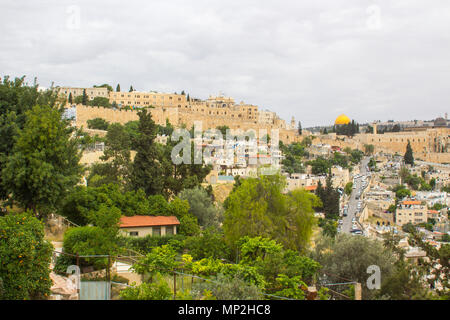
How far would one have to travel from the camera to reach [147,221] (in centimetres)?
1385

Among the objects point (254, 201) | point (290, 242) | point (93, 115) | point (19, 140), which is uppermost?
point (93, 115)

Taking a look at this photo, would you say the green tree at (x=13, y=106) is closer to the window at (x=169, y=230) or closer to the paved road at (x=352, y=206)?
the window at (x=169, y=230)

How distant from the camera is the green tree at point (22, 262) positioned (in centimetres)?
673

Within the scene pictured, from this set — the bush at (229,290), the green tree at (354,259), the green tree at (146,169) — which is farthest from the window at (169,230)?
the bush at (229,290)

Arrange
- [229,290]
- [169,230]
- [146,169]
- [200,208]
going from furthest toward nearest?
[146,169]
[200,208]
[169,230]
[229,290]

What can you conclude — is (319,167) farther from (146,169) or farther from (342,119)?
(342,119)

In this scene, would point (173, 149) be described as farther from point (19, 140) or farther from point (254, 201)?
point (19, 140)

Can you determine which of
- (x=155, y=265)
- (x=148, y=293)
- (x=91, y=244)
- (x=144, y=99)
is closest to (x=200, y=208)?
(x=91, y=244)

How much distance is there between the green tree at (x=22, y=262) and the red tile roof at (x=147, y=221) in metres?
6.01

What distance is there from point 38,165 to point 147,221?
14.1ft
